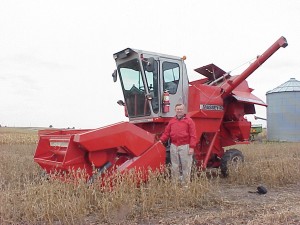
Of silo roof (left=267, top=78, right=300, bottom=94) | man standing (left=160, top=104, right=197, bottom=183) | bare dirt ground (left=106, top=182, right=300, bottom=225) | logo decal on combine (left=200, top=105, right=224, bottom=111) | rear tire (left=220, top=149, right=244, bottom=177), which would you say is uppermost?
silo roof (left=267, top=78, right=300, bottom=94)

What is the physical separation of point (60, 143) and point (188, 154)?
237 centimetres

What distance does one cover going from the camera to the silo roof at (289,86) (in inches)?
1016

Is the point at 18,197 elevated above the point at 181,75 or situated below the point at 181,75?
below

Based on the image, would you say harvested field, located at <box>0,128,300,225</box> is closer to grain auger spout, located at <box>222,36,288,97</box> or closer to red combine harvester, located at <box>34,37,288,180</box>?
red combine harvester, located at <box>34,37,288,180</box>

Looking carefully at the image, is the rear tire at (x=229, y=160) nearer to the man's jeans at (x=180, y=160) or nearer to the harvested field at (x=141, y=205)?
the harvested field at (x=141, y=205)

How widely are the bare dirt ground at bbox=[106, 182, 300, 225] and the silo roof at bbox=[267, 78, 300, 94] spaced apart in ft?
68.8

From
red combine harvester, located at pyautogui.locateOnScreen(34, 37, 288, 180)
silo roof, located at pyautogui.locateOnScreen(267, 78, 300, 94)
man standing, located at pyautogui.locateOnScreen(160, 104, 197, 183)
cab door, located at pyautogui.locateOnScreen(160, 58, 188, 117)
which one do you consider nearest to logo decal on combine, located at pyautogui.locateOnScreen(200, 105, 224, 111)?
red combine harvester, located at pyautogui.locateOnScreen(34, 37, 288, 180)

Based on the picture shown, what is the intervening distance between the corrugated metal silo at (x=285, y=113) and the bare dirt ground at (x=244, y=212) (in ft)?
63.8

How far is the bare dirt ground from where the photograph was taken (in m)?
4.42

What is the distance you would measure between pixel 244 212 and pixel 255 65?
14.7 ft

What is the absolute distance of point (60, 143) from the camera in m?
6.41

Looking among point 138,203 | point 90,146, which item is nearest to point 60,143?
point 90,146

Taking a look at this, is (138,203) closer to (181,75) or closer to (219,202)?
(219,202)

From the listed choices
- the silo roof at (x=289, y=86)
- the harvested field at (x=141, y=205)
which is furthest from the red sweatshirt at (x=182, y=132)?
the silo roof at (x=289, y=86)
